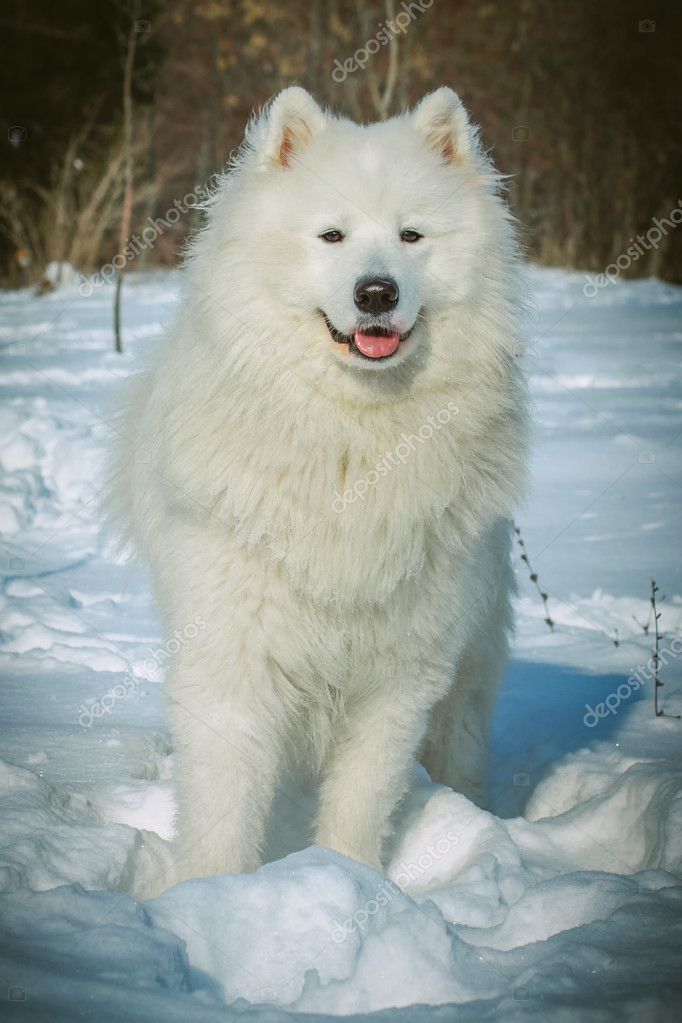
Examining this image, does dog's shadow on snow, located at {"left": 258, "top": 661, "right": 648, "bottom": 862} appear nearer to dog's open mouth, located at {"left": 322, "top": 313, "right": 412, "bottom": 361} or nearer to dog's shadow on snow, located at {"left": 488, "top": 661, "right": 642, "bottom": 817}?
dog's shadow on snow, located at {"left": 488, "top": 661, "right": 642, "bottom": 817}

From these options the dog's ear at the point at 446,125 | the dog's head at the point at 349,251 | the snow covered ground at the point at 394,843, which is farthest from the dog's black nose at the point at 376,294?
the snow covered ground at the point at 394,843

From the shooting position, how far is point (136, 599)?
209 inches

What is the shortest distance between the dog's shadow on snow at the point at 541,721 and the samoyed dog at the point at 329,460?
94 centimetres

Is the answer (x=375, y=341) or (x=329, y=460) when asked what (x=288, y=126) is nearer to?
(x=375, y=341)

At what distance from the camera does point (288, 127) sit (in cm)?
303

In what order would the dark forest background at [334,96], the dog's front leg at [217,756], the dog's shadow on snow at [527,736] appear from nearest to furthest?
the dog's front leg at [217,756], the dog's shadow on snow at [527,736], the dark forest background at [334,96]

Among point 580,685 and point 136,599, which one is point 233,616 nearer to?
point 580,685

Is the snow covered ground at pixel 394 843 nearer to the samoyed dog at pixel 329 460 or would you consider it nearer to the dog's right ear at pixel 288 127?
the samoyed dog at pixel 329 460

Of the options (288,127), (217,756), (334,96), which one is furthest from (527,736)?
(334,96)

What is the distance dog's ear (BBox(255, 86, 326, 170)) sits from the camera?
2.98m

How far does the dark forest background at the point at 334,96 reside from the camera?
16.8 metres

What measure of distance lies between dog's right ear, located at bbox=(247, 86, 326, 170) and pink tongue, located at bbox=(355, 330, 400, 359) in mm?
656

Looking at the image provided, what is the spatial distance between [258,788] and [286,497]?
0.82 m

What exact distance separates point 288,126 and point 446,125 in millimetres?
517
